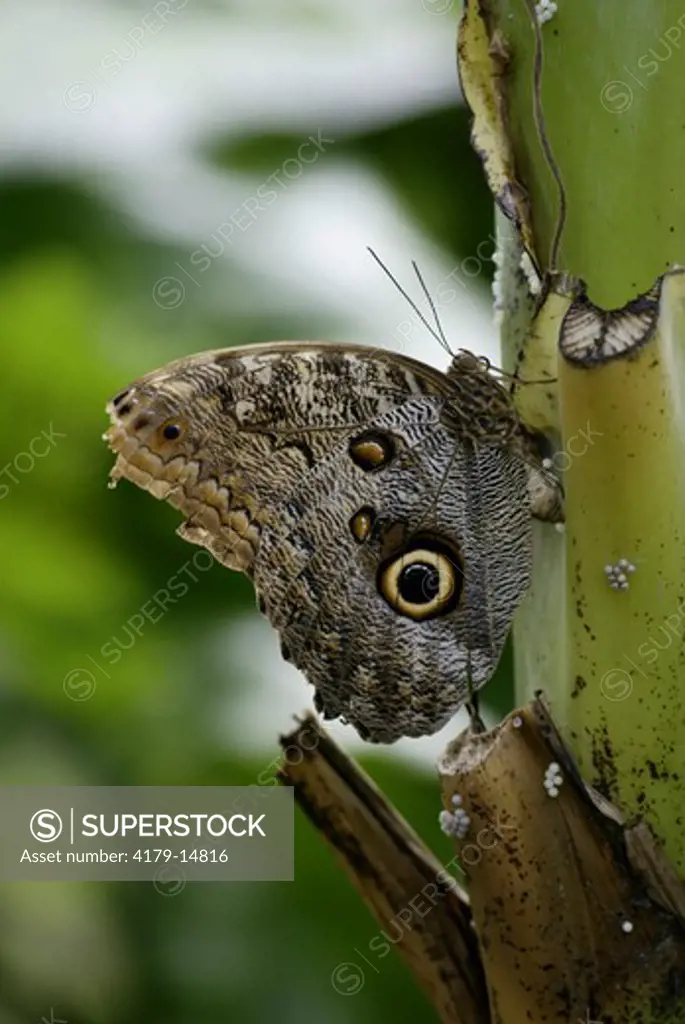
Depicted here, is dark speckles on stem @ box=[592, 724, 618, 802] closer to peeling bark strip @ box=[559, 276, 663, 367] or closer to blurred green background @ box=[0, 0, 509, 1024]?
peeling bark strip @ box=[559, 276, 663, 367]

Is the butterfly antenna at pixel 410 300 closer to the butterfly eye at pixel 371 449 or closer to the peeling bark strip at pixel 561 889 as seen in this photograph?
the butterfly eye at pixel 371 449

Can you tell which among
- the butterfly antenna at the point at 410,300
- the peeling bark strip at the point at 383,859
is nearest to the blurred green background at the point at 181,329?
the butterfly antenna at the point at 410,300

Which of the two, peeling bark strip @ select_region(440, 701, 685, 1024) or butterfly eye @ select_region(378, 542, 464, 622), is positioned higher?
butterfly eye @ select_region(378, 542, 464, 622)

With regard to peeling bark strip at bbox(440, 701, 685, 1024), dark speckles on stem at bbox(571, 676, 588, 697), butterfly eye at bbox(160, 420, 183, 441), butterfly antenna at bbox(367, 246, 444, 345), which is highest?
butterfly antenna at bbox(367, 246, 444, 345)

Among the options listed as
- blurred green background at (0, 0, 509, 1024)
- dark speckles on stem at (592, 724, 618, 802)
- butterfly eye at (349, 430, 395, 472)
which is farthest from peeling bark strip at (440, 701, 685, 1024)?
blurred green background at (0, 0, 509, 1024)

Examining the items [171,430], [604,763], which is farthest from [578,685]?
[171,430]

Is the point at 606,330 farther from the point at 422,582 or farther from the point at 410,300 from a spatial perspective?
the point at 410,300
